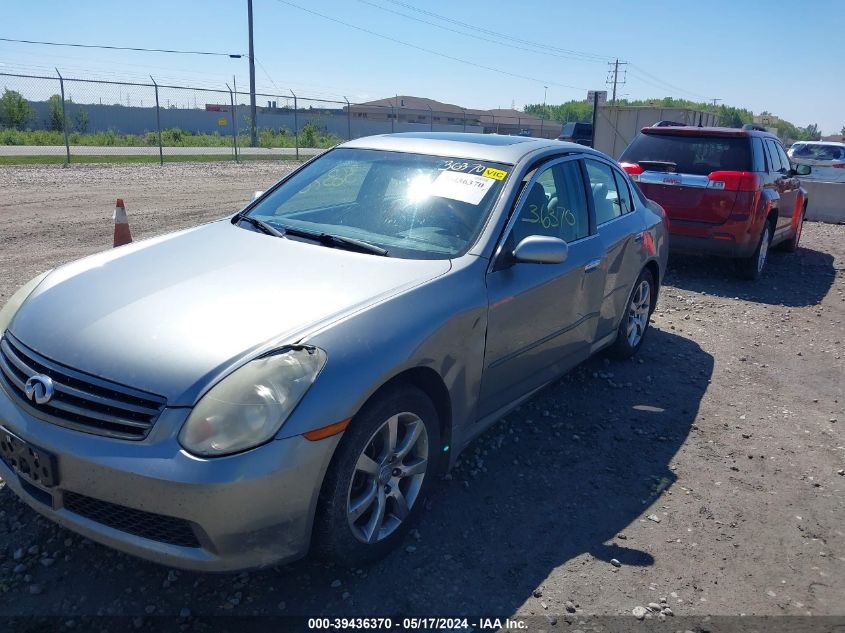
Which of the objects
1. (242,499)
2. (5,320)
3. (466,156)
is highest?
(466,156)

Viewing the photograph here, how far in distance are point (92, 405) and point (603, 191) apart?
3.64 meters

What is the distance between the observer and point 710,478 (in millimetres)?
3859

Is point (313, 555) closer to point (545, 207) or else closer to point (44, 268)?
point (545, 207)

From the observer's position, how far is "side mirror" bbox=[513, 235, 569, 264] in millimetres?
3357

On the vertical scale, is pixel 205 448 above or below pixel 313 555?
above

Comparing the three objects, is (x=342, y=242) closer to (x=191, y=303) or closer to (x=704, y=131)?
(x=191, y=303)

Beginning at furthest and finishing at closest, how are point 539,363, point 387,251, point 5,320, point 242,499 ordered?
point 539,363
point 387,251
point 5,320
point 242,499

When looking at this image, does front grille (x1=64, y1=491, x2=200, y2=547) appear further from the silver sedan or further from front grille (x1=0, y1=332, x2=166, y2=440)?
front grille (x1=0, y1=332, x2=166, y2=440)

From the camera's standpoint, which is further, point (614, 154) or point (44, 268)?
point (614, 154)

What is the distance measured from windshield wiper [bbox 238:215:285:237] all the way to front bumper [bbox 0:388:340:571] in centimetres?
156

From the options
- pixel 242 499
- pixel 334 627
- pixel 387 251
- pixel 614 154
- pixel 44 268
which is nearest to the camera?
pixel 242 499

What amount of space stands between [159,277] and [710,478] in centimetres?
305

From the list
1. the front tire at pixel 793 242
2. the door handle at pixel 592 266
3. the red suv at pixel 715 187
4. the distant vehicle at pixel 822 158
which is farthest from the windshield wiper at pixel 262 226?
the distant vehicle at pixel 822 158

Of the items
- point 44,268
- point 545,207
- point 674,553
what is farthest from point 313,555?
point 44,268
